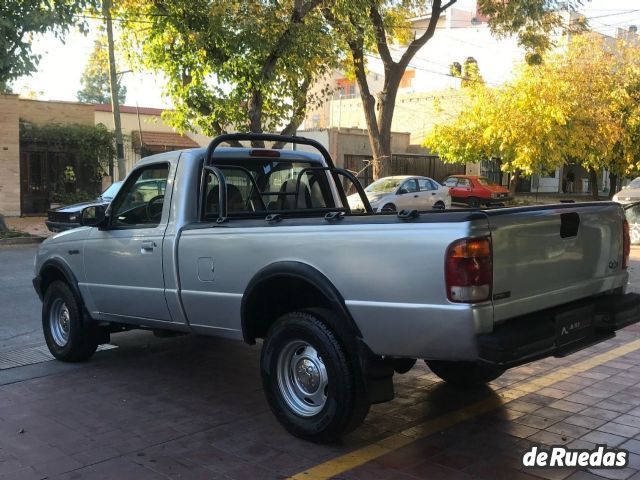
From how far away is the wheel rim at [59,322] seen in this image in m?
6.28

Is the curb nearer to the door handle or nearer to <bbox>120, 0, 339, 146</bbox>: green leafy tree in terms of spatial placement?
<bbox>120, 0, 339, 146</bbox>: green leafy tree

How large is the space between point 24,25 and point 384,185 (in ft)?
49.5

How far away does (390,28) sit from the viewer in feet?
72.0

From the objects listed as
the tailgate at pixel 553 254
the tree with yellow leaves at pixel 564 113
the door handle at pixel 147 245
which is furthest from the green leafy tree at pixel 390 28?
the tailgate at pixel 553 254

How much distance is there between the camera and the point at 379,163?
2253 centimetres

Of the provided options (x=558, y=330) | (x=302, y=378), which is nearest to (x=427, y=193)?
(x=302, y=378)

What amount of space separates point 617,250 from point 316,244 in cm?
218

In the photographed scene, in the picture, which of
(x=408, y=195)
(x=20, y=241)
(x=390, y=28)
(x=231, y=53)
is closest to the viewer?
(x=231, y=53)

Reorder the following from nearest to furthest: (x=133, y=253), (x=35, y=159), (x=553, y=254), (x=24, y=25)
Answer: (x=553, y=254) < (x=133, y=253) < (x=24, y=25) < (x=35, y=159)

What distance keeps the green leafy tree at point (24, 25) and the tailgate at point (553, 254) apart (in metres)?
7.34

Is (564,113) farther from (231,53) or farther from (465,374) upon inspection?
(465,374)

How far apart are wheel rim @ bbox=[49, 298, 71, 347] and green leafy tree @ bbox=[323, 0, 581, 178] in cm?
1233

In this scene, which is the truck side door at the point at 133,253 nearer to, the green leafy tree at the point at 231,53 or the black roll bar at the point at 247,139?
the black roll bar at the point at 247,139

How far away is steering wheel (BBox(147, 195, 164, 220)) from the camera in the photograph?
5.34 m
